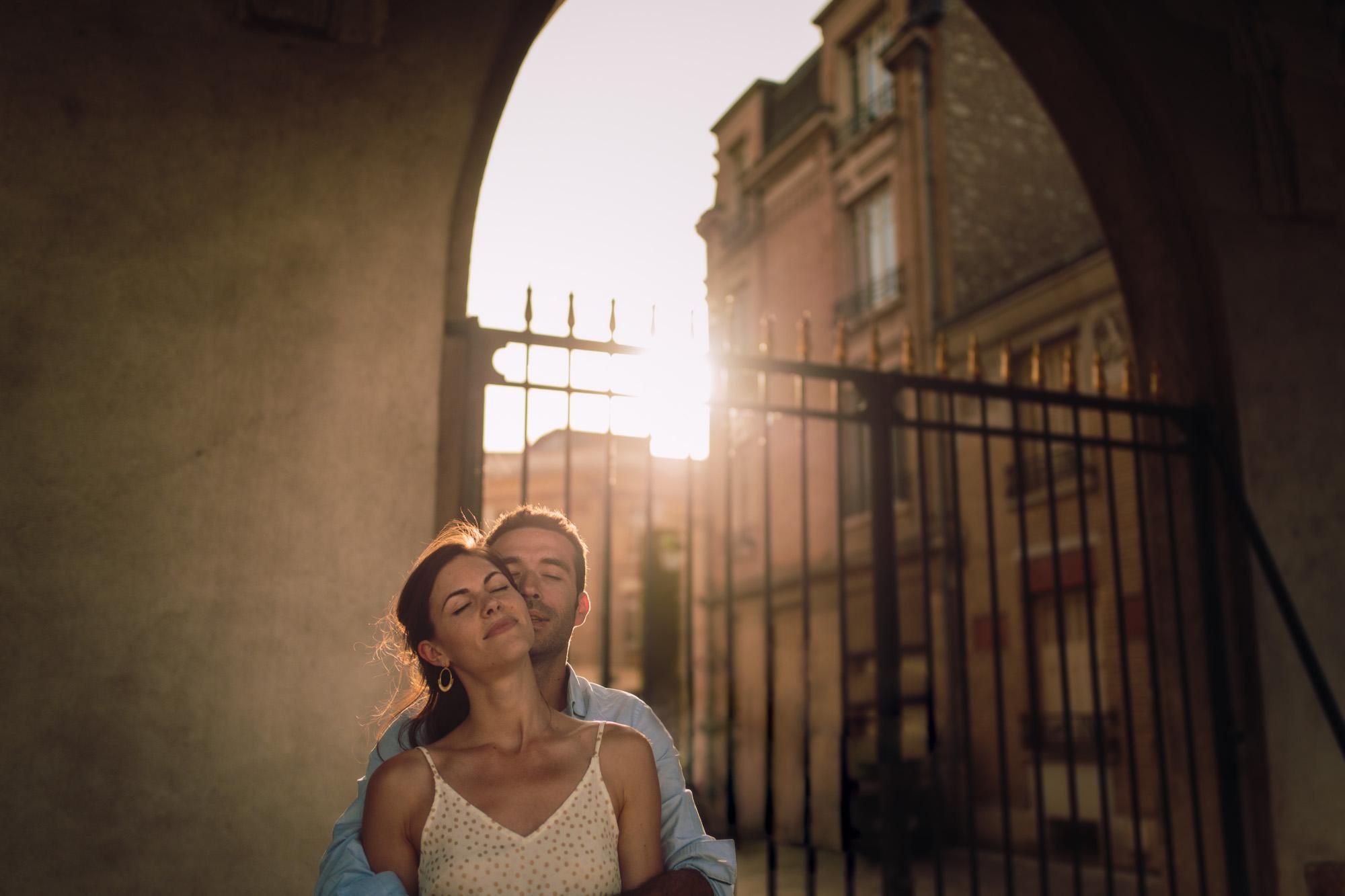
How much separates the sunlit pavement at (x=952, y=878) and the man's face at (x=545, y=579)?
710 centimetres

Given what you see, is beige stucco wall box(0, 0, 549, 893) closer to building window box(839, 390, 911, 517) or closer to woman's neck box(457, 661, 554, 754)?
woman's neck box(457, 661, 554, 754)

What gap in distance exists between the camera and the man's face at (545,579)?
243cm

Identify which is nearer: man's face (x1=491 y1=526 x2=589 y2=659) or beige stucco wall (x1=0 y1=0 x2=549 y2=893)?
man's face (x1=491 y1=526 x2=589 y2=659)

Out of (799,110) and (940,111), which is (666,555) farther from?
(940,111)

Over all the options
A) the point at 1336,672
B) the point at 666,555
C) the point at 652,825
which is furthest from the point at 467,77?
the point at 666,555

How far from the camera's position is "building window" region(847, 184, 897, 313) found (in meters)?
15.9

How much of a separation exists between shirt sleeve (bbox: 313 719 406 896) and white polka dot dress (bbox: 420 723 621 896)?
0.08m

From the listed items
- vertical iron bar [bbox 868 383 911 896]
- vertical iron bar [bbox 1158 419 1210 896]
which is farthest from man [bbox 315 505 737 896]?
vertical iron bar [bbox 1158 419 1210 896]

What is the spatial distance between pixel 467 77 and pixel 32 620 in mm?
2037

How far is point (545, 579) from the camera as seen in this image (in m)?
2.45

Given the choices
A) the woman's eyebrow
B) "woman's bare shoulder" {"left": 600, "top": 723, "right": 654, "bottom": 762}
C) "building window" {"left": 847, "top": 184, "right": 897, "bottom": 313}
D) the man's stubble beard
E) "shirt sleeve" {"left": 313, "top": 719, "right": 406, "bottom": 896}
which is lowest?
"shirt sleeve" {"left": 313, "top": 719, "right": 406, "bottom": 896}

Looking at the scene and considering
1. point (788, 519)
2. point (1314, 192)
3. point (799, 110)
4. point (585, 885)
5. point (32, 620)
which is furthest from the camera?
point (799, 110)

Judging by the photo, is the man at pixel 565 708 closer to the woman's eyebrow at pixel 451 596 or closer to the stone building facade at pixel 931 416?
the woman's eyebrow at pixel 451 596

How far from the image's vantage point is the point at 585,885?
2.07 m
